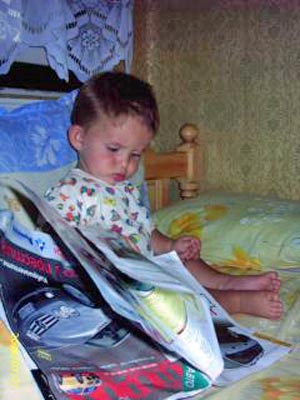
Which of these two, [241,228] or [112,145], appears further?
[241,228]

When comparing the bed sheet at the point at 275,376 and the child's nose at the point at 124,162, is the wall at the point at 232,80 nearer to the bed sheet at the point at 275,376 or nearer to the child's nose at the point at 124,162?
the child's nose at the point at 124,162

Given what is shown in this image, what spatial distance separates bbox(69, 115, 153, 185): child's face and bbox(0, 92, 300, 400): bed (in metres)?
0.06

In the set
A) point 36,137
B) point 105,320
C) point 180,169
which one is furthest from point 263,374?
point 180,169

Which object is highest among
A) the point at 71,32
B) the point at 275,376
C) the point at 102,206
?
the point at 71,32

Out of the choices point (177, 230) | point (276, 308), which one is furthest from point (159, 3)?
point (276, 308)

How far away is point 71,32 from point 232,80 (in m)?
0.55

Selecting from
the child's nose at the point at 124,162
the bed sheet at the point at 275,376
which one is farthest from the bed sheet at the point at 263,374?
the child's nose at the point at 124,162

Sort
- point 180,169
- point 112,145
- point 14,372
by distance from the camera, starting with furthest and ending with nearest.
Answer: point 180,169 → point 112,145 → point 14,372

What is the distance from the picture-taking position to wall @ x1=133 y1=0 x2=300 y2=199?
1.68 m

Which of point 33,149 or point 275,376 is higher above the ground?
point 33,149

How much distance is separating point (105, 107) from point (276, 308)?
0.53 m

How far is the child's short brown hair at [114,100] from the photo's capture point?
3.68 feet

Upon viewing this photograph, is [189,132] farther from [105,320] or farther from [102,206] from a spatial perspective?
[105,320]

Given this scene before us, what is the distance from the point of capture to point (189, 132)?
1.75m
